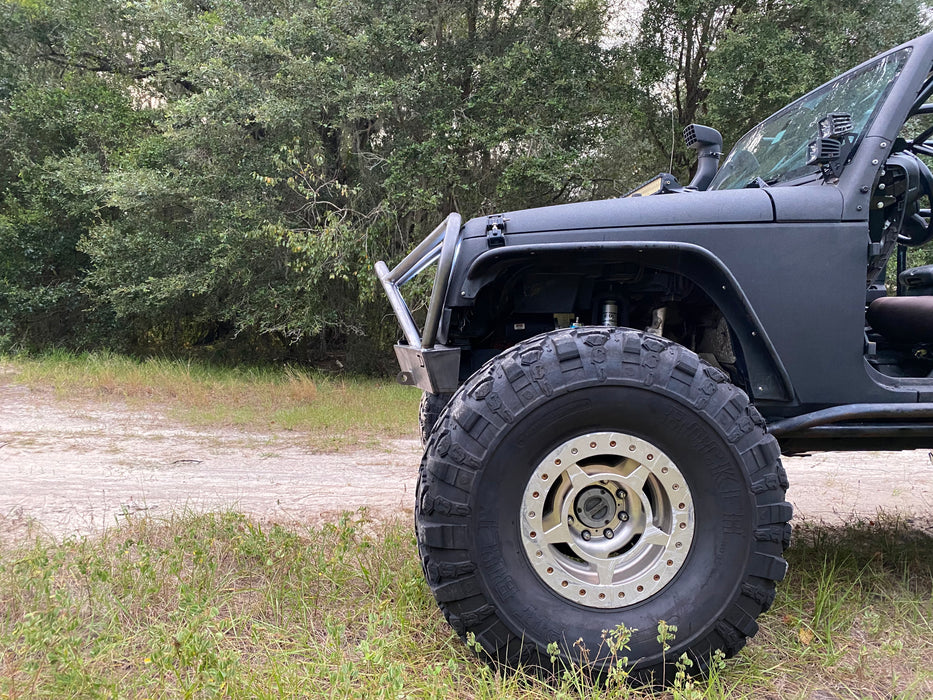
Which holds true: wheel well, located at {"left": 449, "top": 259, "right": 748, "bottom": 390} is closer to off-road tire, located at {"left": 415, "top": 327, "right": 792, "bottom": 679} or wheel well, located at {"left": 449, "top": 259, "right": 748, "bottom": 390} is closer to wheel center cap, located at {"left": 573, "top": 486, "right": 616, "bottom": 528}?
off-road tire, located at {"left": 415, "top": 327, "right": 792, "bottom": 679}

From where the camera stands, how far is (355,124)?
34.1ft

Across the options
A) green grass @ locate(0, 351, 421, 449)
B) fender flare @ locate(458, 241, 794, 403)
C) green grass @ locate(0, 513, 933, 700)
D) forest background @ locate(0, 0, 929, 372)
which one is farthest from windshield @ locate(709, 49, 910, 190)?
forest background @ locate(0, 0, 929, 372)

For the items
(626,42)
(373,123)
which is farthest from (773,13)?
(373,123)

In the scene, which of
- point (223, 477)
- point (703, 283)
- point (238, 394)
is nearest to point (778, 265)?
point (703, 283)

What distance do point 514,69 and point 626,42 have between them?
8.29ft

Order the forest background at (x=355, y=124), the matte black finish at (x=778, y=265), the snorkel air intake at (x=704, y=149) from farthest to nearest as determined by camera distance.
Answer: the forest background at (x=355, y=124) < the snorkel air intake at (x=704, y=149) < the matte black finish at (x=778, y=265)

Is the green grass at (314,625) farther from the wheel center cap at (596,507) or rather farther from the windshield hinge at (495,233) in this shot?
the windshield hinge at (495,233)

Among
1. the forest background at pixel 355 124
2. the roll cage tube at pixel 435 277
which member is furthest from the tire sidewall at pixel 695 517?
the forest background at pixel 355 124

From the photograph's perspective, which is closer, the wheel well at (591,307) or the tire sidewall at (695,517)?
the tire sidewall at (695,517)

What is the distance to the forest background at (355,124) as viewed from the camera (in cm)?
941

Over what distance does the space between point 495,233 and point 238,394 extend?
7849mm

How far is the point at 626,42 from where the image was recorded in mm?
10898

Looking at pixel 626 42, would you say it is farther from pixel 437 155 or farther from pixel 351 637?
pixel 351 637

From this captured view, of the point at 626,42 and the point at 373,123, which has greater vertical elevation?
the point at 626,42
